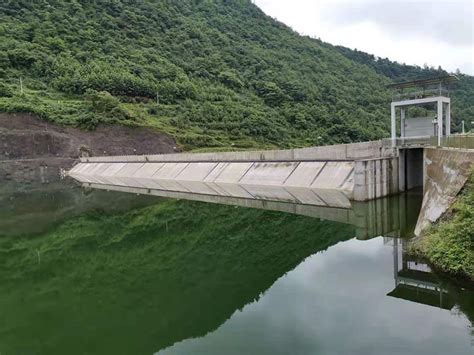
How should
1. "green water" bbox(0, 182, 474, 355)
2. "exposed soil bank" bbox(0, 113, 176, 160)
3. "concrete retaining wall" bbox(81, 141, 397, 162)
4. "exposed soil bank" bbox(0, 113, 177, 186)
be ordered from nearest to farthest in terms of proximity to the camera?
"green water" bbox(0, 182, 474, 355), "concrete retaining wall" bbox(81, 141, 397, 162), "exposed soil bank" bbox(0, 113, 177, 186), "exposed soil bank" bbox(0, 113, 176, 160)

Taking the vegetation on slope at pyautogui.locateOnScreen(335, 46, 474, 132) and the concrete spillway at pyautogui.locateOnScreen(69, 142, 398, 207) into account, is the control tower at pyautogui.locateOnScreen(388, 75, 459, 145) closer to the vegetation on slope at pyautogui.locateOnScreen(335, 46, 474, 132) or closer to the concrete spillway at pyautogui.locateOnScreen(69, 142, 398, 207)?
the concrete spillway at pyautogui.locateOnScreen(69, 142, 398, 207)

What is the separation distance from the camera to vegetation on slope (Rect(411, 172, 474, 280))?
1064 cm

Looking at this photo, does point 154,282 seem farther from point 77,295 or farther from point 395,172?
point 395,172

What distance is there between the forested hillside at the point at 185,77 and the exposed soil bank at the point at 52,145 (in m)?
1.57

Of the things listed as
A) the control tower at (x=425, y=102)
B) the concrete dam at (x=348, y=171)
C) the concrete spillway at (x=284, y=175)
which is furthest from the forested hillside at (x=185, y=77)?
the control tower at (x=425, y=102)

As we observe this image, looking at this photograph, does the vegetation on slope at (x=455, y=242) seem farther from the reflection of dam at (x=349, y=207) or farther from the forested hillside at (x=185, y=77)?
the forested hillside at (x=185, y=77)

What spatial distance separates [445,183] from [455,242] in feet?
16.8

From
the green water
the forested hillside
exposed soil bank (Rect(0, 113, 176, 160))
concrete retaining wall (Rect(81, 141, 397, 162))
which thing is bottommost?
the green water

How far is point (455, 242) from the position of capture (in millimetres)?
11188

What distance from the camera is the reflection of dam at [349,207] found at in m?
18.3

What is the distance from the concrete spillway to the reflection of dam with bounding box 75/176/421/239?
0.22 m

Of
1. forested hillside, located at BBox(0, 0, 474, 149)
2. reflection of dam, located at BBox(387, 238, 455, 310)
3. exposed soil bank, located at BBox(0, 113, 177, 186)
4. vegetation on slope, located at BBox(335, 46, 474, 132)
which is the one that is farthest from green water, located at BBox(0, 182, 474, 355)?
vegetation on slope, located at BBox(335, 46, 474, 132)

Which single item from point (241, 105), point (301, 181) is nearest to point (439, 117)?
point (301, 181)

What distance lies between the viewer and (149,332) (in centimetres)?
953
